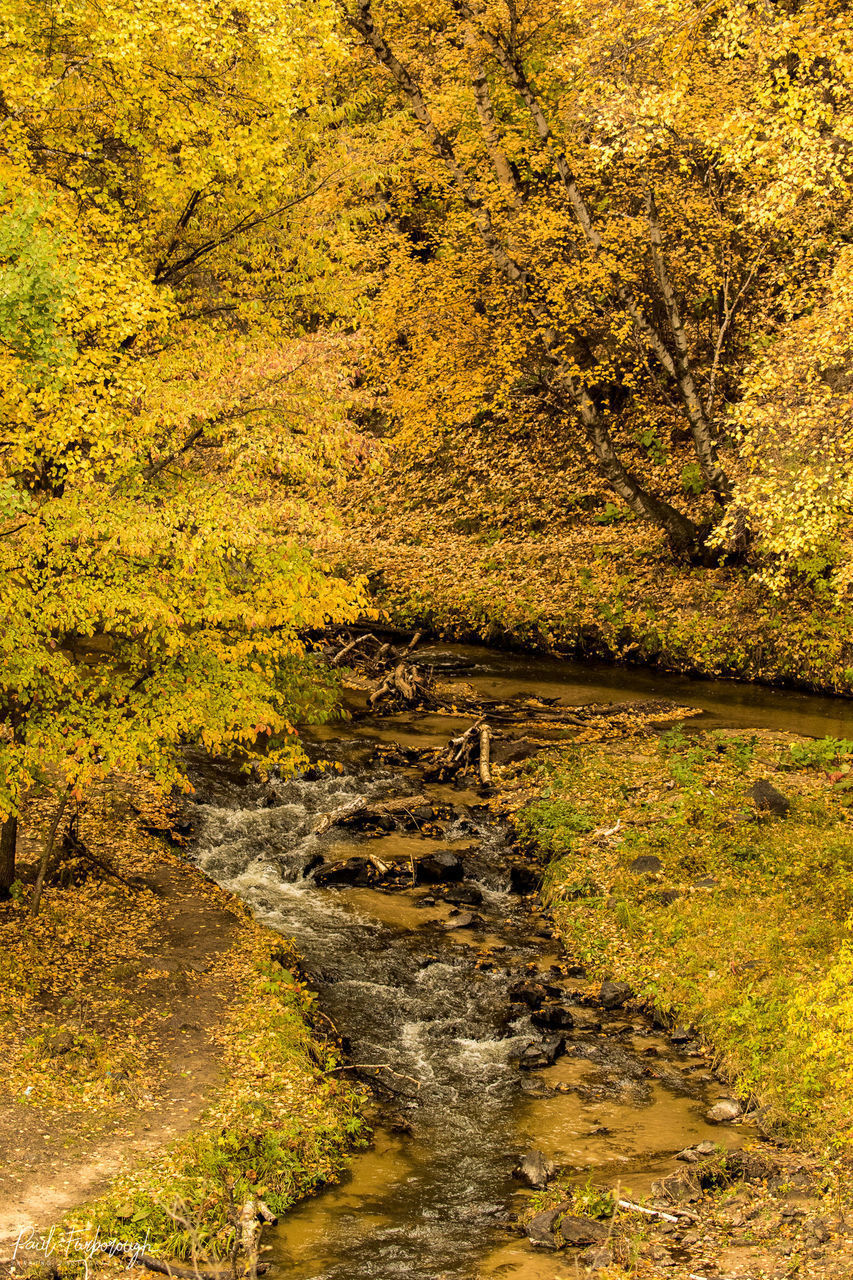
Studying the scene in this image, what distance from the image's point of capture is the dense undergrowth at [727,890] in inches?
390

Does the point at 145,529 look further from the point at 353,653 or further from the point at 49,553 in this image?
the point at 353,653

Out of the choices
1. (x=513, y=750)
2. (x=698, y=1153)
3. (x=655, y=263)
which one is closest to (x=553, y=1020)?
(x=698, y=1153)

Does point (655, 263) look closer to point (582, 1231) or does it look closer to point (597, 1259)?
point (582, 1231)

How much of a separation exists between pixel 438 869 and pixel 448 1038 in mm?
3645

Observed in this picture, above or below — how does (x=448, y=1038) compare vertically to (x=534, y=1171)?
below

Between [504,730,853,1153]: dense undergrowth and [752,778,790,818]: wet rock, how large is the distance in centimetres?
5

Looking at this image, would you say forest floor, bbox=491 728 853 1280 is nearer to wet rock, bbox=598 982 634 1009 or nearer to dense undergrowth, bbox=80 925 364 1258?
wet rock, bbox=598 982 634 1009

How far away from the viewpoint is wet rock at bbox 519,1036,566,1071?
10797mm

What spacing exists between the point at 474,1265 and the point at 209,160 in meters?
10.8

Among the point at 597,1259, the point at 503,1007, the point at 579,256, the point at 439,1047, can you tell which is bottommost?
the point at 439,1047

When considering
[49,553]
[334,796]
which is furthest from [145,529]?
[334,796]

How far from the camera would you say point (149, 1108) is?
928 cm

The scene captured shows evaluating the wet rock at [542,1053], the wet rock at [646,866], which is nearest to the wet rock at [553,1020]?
the wet rock at [542,1053]

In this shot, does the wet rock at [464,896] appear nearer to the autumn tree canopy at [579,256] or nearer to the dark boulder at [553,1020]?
the dark boulder at [553,1020]
